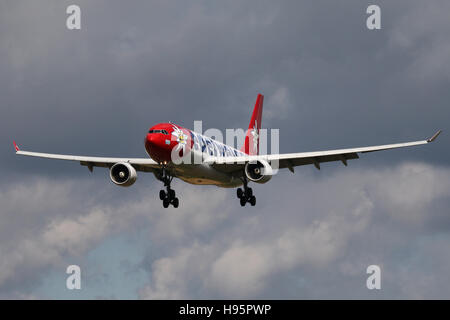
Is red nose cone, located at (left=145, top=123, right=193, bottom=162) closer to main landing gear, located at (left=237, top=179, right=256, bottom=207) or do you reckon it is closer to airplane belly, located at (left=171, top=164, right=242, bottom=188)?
airplane belly, located at (left=171, top=164, right=242, bottom=188)

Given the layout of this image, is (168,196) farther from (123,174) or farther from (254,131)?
(254,131)

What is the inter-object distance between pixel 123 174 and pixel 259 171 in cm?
1145

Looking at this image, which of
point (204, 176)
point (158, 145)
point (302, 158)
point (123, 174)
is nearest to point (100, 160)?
point (123, 174)

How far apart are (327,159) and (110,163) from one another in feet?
63.0

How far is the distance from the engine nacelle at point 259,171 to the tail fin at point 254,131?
14896mm

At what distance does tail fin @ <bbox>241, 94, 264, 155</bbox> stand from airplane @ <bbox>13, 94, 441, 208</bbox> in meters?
11.1

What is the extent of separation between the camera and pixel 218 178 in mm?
63969

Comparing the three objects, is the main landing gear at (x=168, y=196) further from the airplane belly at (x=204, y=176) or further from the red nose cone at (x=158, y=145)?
the red nose cone at (x=158, y=145)

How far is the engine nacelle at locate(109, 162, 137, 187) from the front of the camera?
63.5m

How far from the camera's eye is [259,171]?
208ft

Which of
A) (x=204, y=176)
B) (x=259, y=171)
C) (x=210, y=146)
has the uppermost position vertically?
(x=210, y=146)

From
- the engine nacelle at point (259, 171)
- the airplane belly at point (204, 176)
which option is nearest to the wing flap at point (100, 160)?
the airplane belly at point (204, 176)
